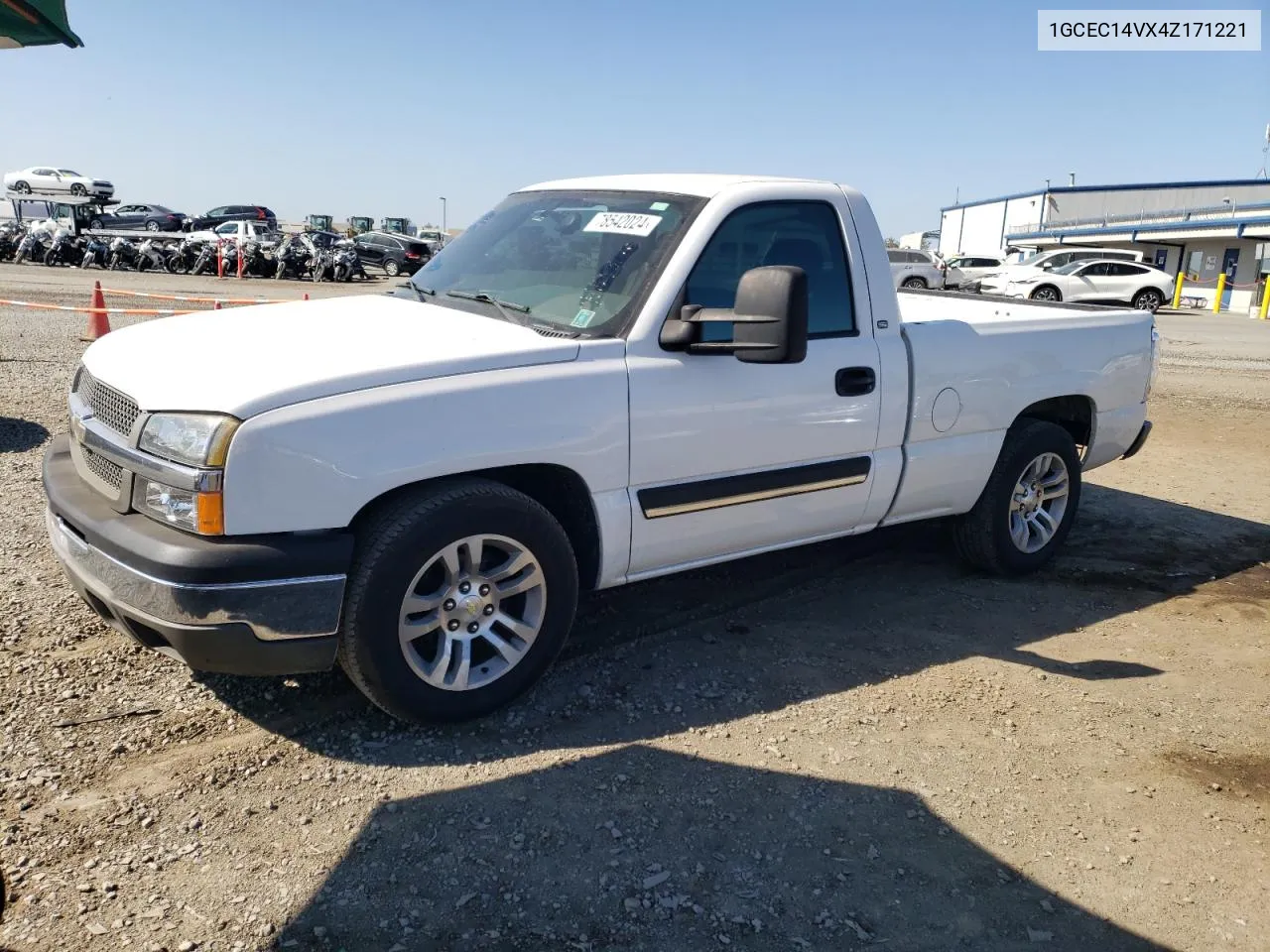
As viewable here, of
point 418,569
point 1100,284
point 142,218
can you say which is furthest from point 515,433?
point 142,218

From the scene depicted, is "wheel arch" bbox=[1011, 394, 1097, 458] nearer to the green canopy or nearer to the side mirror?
the side mirror

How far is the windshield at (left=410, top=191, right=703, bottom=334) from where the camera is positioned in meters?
3.89

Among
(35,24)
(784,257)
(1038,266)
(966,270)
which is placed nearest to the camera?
(784,257)

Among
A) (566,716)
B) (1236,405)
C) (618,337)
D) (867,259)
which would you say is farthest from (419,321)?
(1236,405)

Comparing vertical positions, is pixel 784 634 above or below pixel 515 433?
below

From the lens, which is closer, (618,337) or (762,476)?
(618,337)

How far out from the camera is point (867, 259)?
4488 mm

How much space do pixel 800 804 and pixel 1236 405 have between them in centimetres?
1092

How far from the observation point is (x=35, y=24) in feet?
16.9

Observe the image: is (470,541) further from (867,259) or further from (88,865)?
(867,259)

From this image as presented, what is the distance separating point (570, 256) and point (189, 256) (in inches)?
1136

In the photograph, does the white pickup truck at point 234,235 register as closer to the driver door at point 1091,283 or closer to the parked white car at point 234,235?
the parked white car at point 234,235

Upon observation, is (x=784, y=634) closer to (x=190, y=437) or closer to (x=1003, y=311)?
(x=1003, y=311)

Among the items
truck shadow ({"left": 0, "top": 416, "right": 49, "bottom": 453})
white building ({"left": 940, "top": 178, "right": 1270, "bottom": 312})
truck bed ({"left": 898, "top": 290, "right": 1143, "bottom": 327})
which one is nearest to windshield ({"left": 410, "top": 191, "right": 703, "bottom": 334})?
truck bed ({"left": 898, "top": 290, "right": 1143, "bottom": 327})
